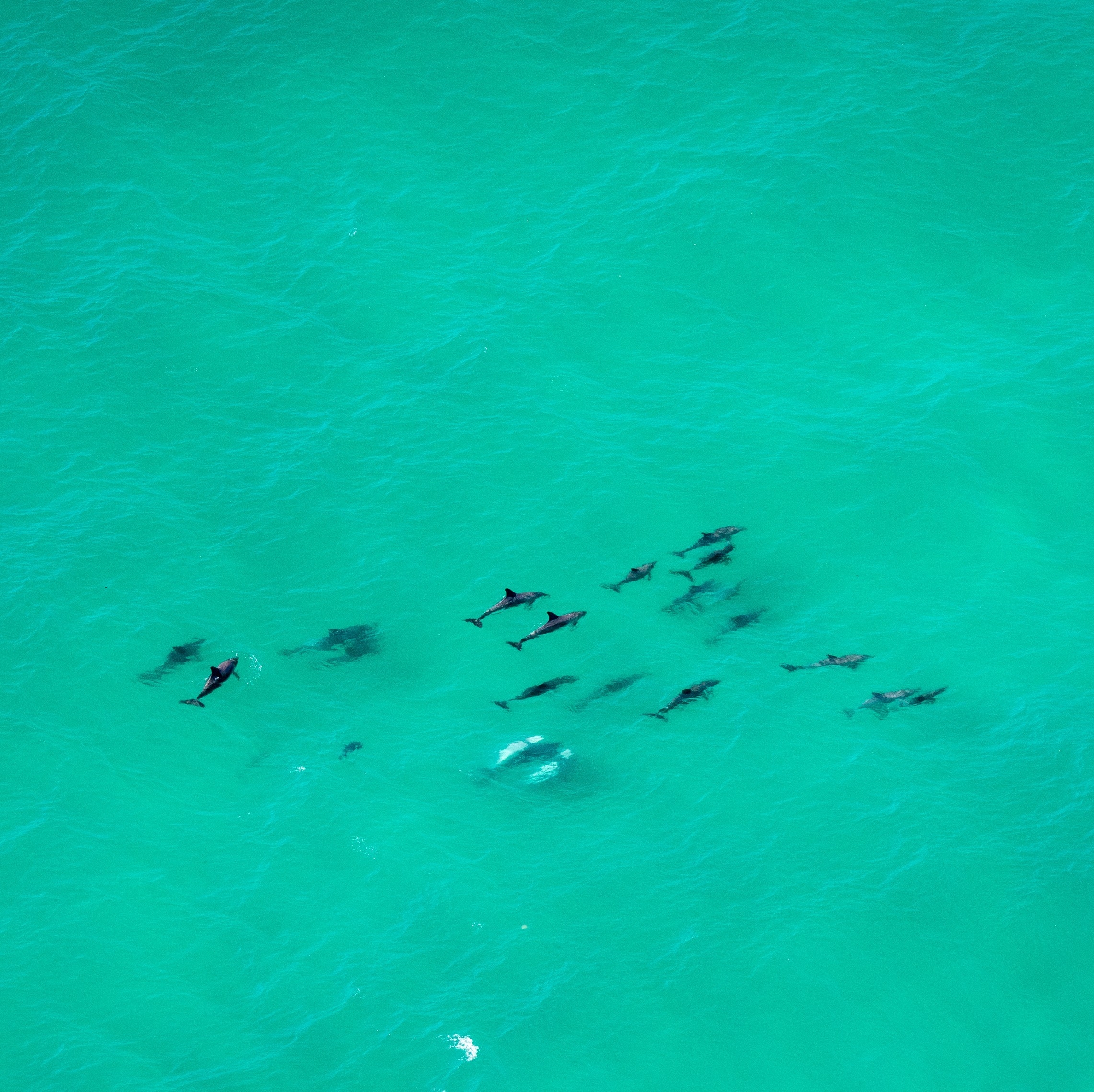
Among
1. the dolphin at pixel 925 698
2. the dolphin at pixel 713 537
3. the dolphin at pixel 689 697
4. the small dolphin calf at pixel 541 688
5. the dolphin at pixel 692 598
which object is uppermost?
the dolphin at pixel 713 537

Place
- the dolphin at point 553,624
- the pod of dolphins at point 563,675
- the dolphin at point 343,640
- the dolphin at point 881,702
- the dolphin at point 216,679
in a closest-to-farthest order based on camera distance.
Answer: the dolphin at point 216,679, the pod of dolphins at point 563,675, the dolphin at point 881,702, the dolphin at point 553,624, the dolphin at point 343,640

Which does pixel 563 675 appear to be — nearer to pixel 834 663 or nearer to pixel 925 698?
pixel 834 663

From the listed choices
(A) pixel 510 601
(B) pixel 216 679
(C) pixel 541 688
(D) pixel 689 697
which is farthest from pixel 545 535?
(B) pixel 216 679

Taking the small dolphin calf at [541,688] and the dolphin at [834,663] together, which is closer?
the small dolphin calf at [541,688]

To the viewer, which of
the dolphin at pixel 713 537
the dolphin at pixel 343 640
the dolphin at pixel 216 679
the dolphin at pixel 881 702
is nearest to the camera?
the dolphin at pixel 216 679

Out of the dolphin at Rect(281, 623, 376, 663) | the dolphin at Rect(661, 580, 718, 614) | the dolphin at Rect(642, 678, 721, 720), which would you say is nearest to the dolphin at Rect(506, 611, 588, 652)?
the dolphin at Rect(661, 580, 718, 614)

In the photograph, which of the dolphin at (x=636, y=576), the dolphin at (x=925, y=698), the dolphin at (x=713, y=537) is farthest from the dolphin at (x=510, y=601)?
the dolphin at (x=925, y=698)

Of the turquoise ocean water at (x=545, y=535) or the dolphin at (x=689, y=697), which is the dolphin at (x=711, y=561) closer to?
the turquoise ocean water at (x=545, y=535)

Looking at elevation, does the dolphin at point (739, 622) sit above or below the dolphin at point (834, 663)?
above

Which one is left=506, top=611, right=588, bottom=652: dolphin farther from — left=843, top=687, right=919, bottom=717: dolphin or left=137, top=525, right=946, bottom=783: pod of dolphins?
left=843, top=687, right=919, bottom=717: dolphin
